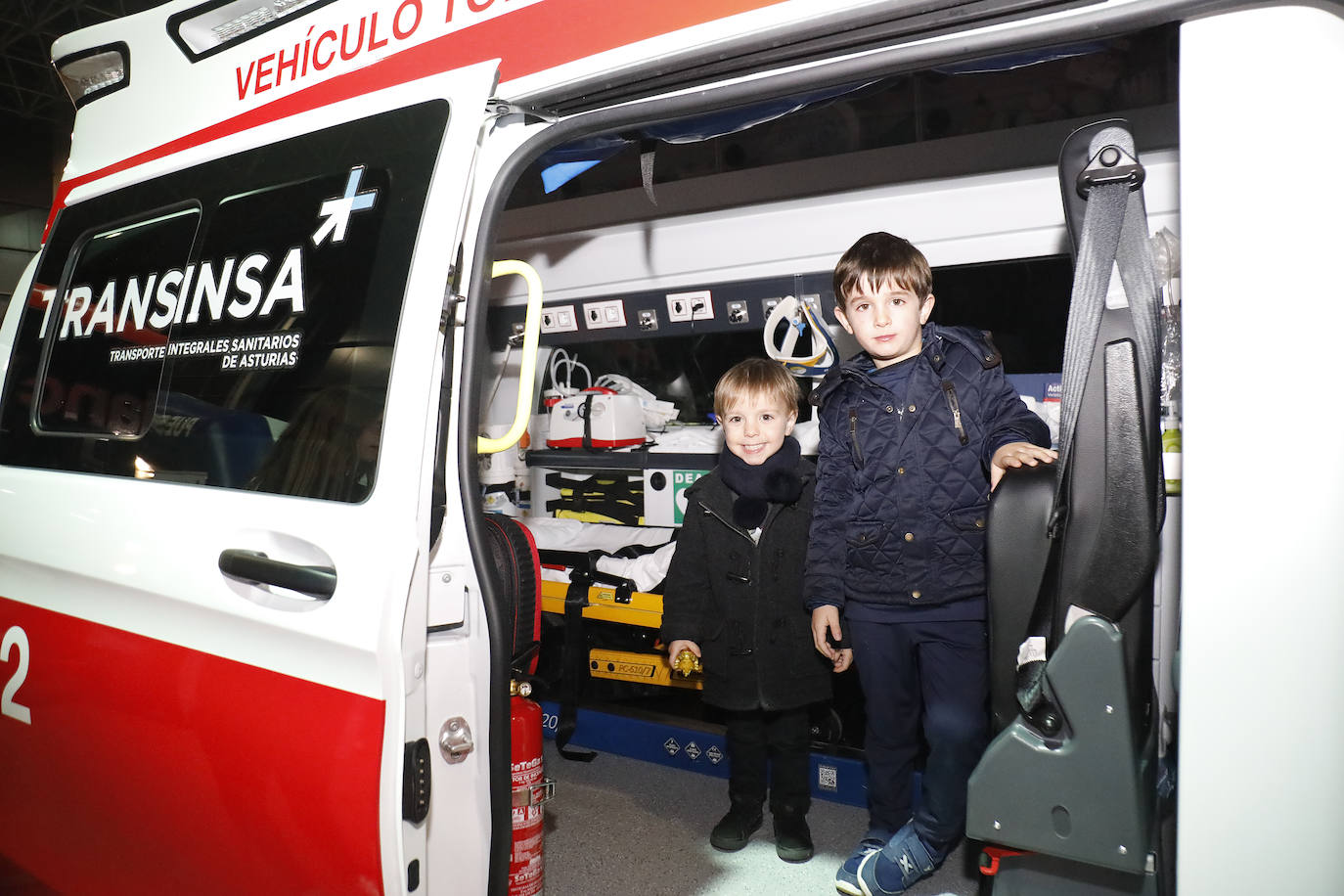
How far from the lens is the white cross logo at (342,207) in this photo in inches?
53.0

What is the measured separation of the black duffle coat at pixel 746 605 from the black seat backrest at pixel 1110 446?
46.6 inches

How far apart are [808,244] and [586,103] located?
1.60 meters

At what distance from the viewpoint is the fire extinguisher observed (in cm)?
177

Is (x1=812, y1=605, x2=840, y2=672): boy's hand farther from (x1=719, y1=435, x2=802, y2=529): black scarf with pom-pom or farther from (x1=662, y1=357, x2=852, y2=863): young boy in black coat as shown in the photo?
(x1=719, y1=435, x2=802, y2=529): black scarf with pom-pom

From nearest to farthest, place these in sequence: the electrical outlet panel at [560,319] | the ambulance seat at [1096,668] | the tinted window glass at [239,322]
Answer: the ambulance seat at [1096,668] → the tinted window glass at [239,322] → the electrical outlet panel at [560,319]

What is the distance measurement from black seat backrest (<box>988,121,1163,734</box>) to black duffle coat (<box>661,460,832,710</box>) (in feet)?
3.88

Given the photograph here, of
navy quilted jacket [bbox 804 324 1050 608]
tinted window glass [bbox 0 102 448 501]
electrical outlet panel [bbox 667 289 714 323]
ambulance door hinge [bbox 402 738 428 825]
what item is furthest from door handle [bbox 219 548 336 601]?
electrical outlet panel [bbox 667 289 714 323]

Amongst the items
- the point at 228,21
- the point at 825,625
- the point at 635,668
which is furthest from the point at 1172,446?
the point at 228,21

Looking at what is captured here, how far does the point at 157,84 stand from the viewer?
6.01ft

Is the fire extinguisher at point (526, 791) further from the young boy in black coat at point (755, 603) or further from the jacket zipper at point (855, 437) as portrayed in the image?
the jacket zipper at point (855, 437)

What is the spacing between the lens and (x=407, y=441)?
1.20 m

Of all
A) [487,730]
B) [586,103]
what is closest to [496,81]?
[586,103]

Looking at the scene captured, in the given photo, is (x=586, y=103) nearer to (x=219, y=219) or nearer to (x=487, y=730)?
(x=219, y=219)

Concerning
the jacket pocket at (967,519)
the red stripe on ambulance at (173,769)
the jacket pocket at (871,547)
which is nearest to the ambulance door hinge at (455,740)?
the red stripe on ambulance at (173,769)
